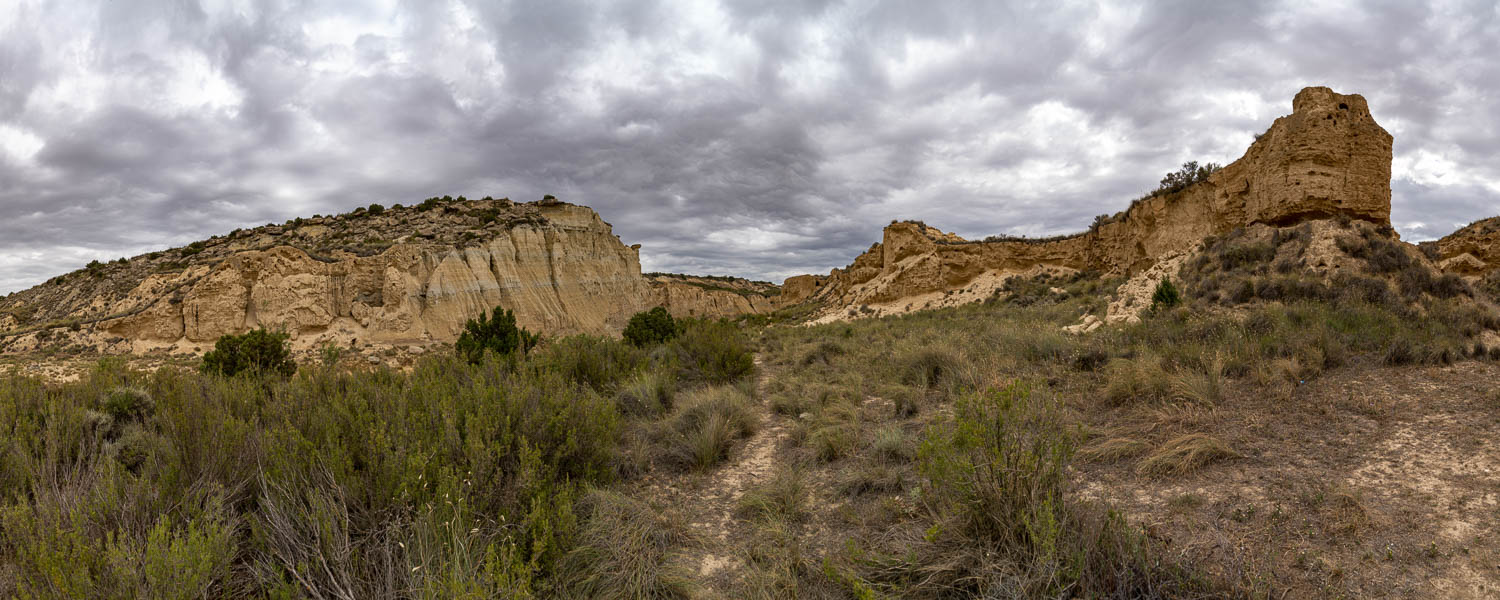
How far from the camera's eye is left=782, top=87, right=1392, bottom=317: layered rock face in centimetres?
1246

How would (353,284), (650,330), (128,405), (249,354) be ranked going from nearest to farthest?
(128,405) < (249,354) < (650,330) < (353,284)

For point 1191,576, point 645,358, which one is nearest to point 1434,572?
point 1191,576

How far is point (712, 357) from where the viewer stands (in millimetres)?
9359

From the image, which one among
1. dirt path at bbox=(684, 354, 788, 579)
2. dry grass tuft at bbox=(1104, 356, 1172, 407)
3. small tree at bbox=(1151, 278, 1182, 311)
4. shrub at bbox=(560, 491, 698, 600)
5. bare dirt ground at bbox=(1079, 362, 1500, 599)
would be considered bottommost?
dirt path at bbox=(684, 354, 788, 579)

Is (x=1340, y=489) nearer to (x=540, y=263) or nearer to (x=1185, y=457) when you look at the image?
(x=1185, y=457)

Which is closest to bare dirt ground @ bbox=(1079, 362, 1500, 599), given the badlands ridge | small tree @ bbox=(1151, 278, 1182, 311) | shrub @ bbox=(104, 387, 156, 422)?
A: small tree @ bbox=(1151, 278, 1182, 311)

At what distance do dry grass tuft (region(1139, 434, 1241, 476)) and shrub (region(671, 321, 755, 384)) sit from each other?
594 centimetres

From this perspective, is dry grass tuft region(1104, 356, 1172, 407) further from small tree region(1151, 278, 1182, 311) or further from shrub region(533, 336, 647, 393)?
small tree region(1151, 278, 1182, 311)

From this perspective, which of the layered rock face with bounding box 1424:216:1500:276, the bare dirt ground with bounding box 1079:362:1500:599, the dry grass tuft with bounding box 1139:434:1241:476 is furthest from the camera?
the layered rock face with bounding box 1424:216:1500:276

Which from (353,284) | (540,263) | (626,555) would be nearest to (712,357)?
(626,555)

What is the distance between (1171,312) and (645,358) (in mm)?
10059

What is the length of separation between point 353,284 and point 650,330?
16563mm

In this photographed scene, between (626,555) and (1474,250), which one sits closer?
(626,555)

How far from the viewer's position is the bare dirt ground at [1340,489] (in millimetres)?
2500
